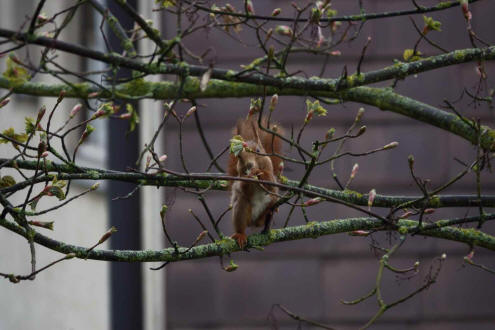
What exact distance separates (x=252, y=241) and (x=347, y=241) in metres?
1.81

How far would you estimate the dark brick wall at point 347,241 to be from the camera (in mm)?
3949

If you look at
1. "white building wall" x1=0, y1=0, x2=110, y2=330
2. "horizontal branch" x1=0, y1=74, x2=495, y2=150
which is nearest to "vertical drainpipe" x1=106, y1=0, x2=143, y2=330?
"white building wall" x1=0, y1=0, x2=110, y2=330

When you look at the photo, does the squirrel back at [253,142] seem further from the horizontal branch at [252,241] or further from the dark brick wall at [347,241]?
the dark brick wall at [347,241]

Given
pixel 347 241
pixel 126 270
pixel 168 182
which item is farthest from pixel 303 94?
pixel 126 270

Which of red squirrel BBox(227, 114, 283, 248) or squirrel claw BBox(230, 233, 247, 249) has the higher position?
red squirrel BBox(227, 114, 283, 248)

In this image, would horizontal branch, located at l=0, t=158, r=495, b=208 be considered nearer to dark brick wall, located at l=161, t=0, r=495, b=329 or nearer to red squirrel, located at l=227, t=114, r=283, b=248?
red squirrel, located at l=227, t=114, r=283, b=248

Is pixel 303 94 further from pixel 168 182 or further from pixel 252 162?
pixel 168 182

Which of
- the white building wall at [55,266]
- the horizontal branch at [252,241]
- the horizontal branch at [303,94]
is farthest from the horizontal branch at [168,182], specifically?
the white building wall at [55,266]

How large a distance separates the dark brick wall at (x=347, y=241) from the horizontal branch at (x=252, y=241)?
1805mm

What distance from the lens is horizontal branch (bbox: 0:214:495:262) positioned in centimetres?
183

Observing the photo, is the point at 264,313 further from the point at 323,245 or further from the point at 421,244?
the point at 421,244

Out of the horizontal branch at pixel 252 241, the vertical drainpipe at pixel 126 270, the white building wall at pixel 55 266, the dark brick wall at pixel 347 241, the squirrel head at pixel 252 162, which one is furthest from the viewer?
the white building wall at pixel 55 266

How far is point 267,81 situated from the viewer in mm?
1845

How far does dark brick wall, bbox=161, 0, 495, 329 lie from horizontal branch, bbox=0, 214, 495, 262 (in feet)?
5.92
